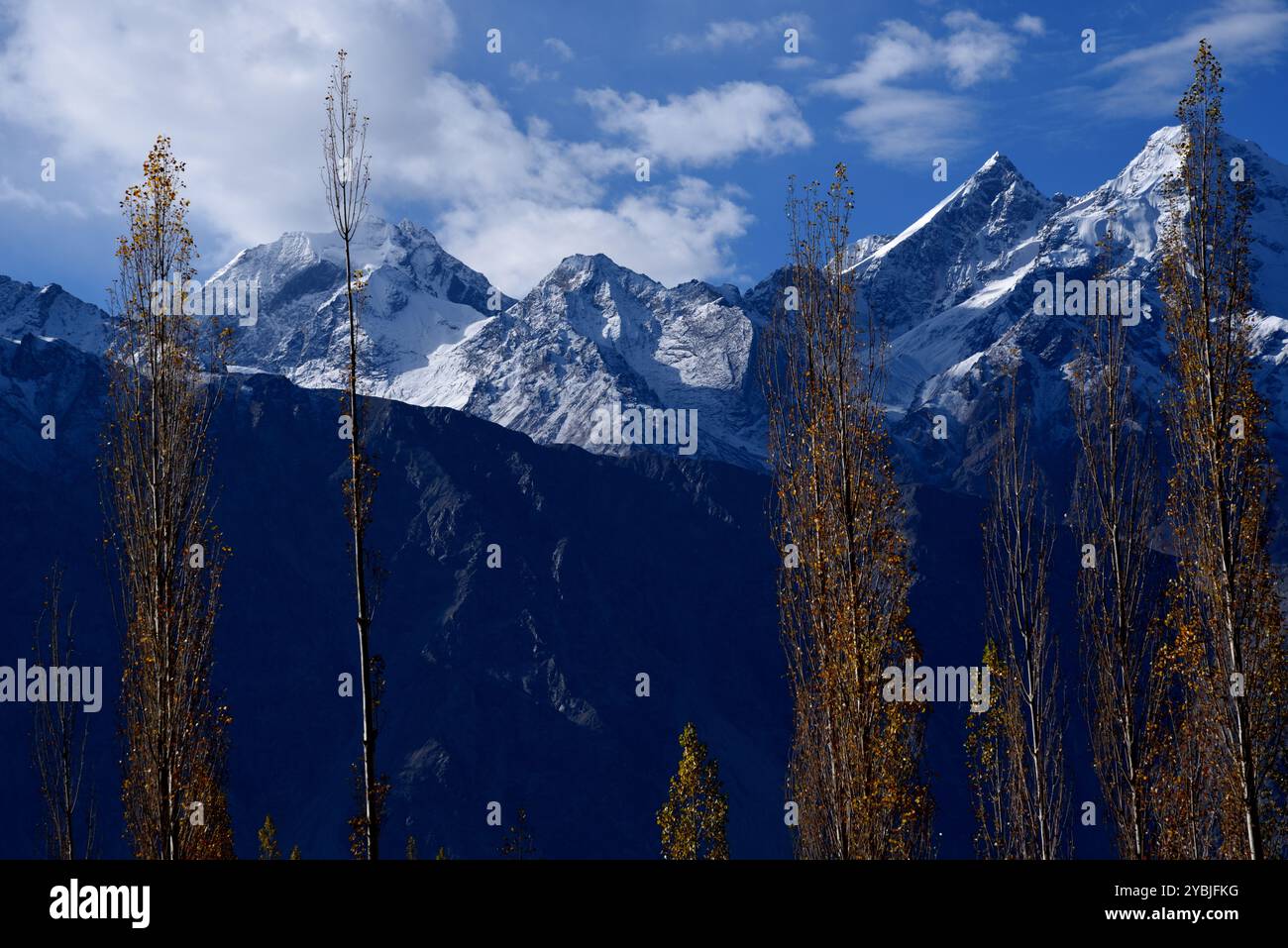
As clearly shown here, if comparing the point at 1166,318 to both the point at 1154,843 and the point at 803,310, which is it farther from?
the point at 1154,843

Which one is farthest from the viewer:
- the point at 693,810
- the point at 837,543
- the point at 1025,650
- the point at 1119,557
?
the point at 693,810

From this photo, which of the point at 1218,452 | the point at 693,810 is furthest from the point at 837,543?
the point at 693,810

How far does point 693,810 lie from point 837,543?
45.1m

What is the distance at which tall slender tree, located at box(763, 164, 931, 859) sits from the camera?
21.9 m

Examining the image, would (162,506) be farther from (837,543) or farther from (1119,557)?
(1119,557)

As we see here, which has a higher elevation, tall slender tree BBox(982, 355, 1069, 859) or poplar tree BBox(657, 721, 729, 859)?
tall slender tree BBox(982, 355, 1069, 859)

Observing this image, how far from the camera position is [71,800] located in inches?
1171

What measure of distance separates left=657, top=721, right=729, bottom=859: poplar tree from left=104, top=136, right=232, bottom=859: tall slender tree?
42.5 meters

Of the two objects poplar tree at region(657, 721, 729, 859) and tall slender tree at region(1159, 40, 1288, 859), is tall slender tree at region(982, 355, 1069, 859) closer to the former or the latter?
tall slender tree at region(1159, 40, 1288, 859)

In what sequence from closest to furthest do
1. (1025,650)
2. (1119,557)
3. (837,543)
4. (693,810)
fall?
(837,543) → (1119,557) → (1025,650) → (693,810)

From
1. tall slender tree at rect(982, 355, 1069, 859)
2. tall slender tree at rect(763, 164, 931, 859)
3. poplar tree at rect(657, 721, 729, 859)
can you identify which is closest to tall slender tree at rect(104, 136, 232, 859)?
tall slender tree at rect(763, 164, 931, 859)

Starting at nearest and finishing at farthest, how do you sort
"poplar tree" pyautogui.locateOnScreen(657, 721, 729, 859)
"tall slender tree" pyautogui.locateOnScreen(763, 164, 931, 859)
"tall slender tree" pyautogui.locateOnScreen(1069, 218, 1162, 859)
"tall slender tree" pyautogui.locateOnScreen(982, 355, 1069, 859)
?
"tall slender tree" pyautogui.locateOnScreen(763, 164, 931, 859) → "tall slender tree" pyautogui.locateOnScreen(1069, 218, 1162, 859) → "tall slender tree" pyautogui.locateOnScreen(982, 355, 1069, 859) → "poplar tree" pyautogui.locateOnScreen(657, 721, 729, 859)

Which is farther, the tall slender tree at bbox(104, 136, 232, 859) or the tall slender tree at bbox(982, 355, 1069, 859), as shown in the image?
the tall slender tree at bbox(982, 355, 1069, 859)

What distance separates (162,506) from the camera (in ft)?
76.2
